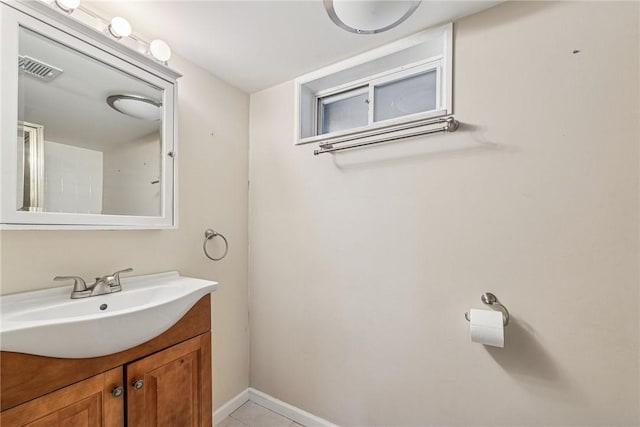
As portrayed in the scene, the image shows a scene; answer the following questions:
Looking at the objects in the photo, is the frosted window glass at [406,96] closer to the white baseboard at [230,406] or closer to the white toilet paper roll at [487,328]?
the white toilet paper roll at [487,328]

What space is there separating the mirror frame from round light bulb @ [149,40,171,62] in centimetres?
4

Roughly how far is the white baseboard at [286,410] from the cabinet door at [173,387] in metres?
0.65

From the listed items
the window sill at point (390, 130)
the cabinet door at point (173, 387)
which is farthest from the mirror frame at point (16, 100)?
the window sill at point (390, 130)

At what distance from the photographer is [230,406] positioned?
1733mm

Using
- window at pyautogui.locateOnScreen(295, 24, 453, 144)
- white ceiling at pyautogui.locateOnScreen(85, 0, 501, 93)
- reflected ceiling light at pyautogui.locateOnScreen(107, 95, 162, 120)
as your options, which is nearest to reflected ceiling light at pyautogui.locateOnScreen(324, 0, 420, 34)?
white ceiling at pyautogui.locateOnScreen(85, 0, 501, 93)

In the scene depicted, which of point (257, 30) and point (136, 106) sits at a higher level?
point (257, 30)

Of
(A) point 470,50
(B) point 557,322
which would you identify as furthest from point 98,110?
(B) point 557,322

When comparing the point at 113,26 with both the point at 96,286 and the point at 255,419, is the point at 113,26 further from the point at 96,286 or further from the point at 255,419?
the point at 255,419

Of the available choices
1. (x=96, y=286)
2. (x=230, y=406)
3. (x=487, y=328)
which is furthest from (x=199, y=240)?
(x=487, y=328)

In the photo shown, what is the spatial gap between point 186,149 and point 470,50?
4.97ft

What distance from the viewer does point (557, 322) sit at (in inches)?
42.0

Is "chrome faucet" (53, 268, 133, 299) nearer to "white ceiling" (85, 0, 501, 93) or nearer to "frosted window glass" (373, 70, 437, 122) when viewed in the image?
"white ceiling" (85, 0, 501, 93)

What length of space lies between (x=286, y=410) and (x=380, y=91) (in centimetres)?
204

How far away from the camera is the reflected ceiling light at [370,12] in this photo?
0.92 metres
